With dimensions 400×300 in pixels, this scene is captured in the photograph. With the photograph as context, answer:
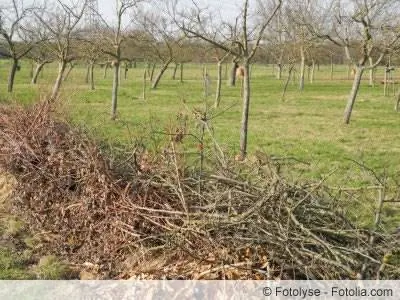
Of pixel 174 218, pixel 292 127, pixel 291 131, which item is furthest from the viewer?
pixel 292 127

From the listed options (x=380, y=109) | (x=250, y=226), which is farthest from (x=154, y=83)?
(x=250, y=226)

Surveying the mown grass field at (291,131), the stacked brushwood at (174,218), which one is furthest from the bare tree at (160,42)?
the stacked brushwood at (174,218)

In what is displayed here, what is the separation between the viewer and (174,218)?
4.61 m

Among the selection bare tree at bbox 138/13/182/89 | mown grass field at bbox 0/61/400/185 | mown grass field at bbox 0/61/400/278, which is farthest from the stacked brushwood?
bare tree at bbox 138/13/182/89

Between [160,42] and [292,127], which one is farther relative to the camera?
[160,42]

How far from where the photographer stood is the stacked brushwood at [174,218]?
3.88 meters

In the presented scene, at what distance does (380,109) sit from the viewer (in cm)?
2030

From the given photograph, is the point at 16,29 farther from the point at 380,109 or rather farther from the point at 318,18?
the point at 380,109

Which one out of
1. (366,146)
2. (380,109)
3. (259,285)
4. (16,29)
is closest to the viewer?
(259,285)

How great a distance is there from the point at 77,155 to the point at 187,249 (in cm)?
230

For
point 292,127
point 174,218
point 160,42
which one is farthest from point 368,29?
point 160,42

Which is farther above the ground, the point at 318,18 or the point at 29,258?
the point at 318,18

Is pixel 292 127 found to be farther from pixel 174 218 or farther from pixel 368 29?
pixel 174 218

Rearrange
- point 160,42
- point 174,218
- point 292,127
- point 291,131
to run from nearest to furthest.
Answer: point 174,218
point 291,131
point 292,127
point 160,42
